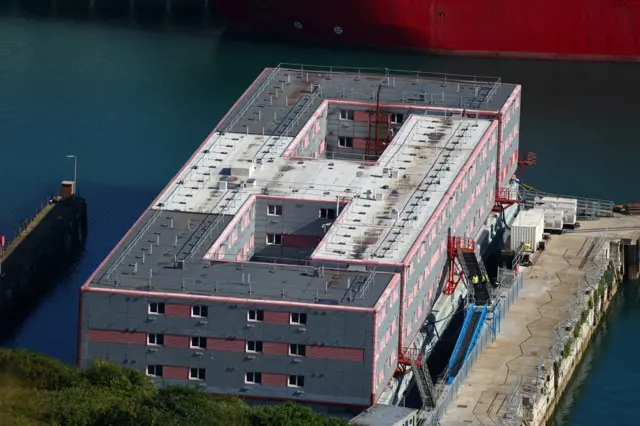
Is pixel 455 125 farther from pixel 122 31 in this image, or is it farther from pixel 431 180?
pixel 122 31

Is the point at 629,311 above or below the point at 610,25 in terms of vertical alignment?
below

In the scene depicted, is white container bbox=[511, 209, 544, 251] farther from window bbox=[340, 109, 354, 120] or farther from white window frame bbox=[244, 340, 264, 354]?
white window frame bbox=[244, 340, 264, 354]

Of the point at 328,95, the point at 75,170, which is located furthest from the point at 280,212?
the point at 75,170

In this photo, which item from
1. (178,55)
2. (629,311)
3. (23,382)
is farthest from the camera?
(178,55)

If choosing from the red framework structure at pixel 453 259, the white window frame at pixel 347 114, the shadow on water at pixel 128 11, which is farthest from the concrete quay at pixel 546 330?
the shadow on water at pixel 128 11

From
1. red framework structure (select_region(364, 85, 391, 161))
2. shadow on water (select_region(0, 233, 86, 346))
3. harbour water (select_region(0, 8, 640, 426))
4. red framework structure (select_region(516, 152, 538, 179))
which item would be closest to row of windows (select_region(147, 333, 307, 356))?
harbour water (select_region(0, 8, 640, 426))

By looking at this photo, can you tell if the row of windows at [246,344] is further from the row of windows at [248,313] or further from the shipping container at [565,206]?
the shipping container at [565,206]

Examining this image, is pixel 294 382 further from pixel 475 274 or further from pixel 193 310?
pixel 475 274

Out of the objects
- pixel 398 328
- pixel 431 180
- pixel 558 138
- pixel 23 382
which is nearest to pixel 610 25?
pixel 558 138

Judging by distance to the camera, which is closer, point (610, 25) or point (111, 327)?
point (111, 327)
